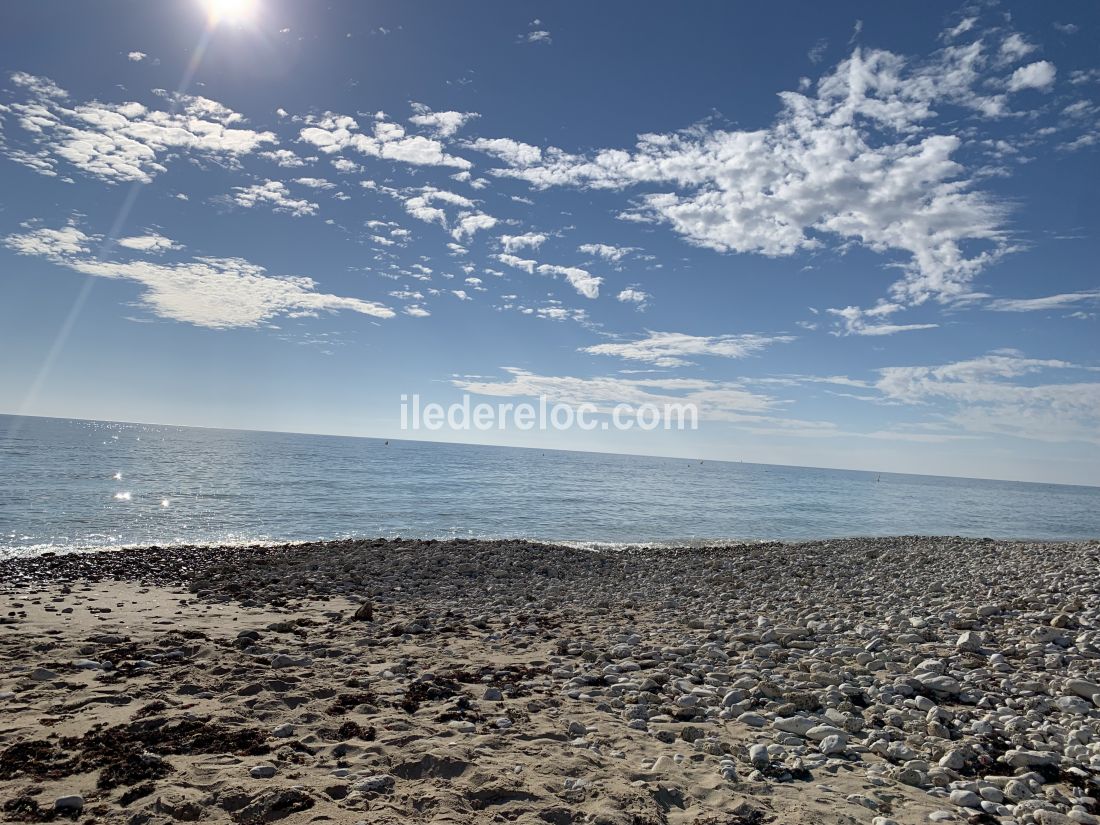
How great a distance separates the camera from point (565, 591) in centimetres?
1700

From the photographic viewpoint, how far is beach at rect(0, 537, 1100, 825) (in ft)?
17.6

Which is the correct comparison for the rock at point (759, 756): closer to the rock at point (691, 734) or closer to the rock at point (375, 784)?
the rock at point (691, 734)

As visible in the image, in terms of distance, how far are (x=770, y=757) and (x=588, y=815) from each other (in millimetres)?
2254

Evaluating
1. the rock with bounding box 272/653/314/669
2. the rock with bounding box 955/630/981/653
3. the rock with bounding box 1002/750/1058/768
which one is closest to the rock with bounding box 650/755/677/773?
the rock with bounding box 1002/750/1058/768

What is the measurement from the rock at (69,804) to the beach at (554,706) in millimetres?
19

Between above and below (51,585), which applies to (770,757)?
above

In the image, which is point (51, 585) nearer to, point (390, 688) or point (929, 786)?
point (390, 688)

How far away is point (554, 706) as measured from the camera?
7.86 meters

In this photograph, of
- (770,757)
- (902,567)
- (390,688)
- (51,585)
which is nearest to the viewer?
(770,757)

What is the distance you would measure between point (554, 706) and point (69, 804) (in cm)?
491

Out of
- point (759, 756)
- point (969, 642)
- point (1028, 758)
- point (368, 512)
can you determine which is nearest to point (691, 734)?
point (759, 756)

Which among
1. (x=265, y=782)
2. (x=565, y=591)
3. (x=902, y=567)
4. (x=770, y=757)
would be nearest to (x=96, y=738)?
(x=265, y=782)

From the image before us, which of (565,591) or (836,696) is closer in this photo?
(836,696)

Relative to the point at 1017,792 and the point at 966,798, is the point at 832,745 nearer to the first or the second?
the point at 966,798
